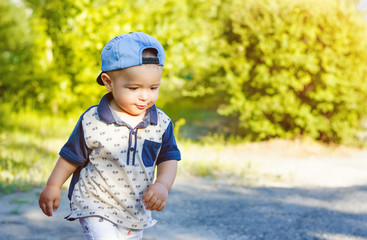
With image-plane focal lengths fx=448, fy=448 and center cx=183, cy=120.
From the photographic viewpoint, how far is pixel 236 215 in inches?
159

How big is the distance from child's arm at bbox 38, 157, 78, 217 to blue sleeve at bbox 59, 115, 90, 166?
0.05m

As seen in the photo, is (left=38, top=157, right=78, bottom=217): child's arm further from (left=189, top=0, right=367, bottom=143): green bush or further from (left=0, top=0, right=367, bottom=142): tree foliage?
(left=189, top=0, right=367, bottom=143): green bush

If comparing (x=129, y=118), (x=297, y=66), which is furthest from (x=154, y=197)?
(x=297, y=66)

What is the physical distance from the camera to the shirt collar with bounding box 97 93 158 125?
2186 millimetres

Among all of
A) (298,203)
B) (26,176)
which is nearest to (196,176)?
(298,203)

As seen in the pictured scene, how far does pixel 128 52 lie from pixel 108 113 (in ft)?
1.08

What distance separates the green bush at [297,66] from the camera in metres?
7.32

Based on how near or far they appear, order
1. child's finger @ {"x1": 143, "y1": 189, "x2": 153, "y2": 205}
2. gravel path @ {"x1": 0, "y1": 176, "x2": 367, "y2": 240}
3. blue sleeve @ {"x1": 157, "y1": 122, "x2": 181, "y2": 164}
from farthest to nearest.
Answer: gravel path @ {"x1": 0, "y1": 176, "x2": 367, "y2": 240}
blue sleeve @ {"x1": 157, "y1": 122, "x2": 181, "y2": 164}
child's finger @ {"x1": 143, "y1": 189, "x2": 153, "y2": 205}

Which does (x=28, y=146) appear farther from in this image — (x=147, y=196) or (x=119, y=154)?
(x=147, y=196)

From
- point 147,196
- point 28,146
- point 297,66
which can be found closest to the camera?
point 147,196

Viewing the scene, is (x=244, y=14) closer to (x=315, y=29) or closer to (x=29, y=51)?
(x=315, y=29)

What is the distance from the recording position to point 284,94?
24.7 ft

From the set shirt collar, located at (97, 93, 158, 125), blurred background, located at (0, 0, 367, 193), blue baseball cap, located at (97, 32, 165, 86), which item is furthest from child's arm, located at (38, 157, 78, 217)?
blurred background, located at (0, 0, 367, 193)

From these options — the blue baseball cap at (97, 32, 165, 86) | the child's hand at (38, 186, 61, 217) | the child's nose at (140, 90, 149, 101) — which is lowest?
the child's hand at (38, 186, 61, 217)
